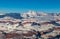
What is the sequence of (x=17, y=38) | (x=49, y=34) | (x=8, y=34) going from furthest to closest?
Answer: (x=49, y=34) → (x=8, y=34) → (x=17, y=38)

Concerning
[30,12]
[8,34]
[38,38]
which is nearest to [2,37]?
[8,34]

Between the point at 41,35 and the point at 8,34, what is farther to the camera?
the point at 41,35

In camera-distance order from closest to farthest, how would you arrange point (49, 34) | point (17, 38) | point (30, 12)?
point (17, 38)
point (49, 34)
point (30, 12)

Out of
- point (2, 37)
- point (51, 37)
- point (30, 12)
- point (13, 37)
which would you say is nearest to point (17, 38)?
point (13, 37)

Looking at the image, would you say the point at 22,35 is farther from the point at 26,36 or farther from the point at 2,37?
the point at 2,37

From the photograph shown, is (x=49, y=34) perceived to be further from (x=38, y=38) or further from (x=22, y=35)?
(x=22, y=35)

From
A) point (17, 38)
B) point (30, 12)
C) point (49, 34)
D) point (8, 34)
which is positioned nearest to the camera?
point (17, 38)

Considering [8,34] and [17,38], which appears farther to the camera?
[8,34]
